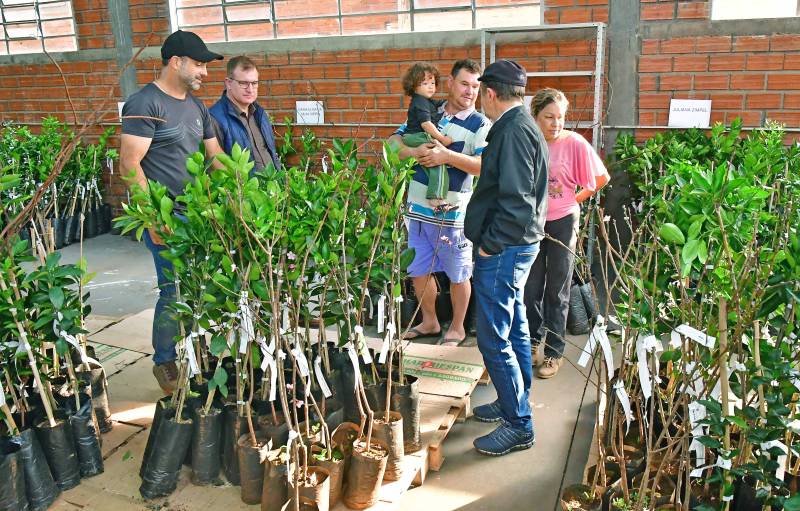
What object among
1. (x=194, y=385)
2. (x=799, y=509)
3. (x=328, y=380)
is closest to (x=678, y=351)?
(x=799, y=509)

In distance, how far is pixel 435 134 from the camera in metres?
3.91

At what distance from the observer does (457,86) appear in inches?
151

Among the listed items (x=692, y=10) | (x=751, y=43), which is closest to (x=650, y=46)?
(x=692, y=10)

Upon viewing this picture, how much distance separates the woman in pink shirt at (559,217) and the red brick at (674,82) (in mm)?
1859

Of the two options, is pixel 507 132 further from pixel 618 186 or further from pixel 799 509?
pixel 618 186

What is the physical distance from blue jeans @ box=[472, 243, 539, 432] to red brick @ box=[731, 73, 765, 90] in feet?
10.1

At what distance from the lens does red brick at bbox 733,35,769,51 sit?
16.5 ft

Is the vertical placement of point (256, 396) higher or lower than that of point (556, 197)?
lower

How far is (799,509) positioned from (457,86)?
2.70 meters

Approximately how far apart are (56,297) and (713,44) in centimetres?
473

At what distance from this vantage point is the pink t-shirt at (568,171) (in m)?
3.82

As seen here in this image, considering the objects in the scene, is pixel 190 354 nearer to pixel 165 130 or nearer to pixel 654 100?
pixel 165 130

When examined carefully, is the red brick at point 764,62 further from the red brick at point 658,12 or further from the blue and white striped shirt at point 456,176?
the blue and white striped shirt at point 456,176

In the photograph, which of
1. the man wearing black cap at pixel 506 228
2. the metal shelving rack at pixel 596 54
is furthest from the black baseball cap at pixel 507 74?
the metal shelving rack at pixel 596 54
